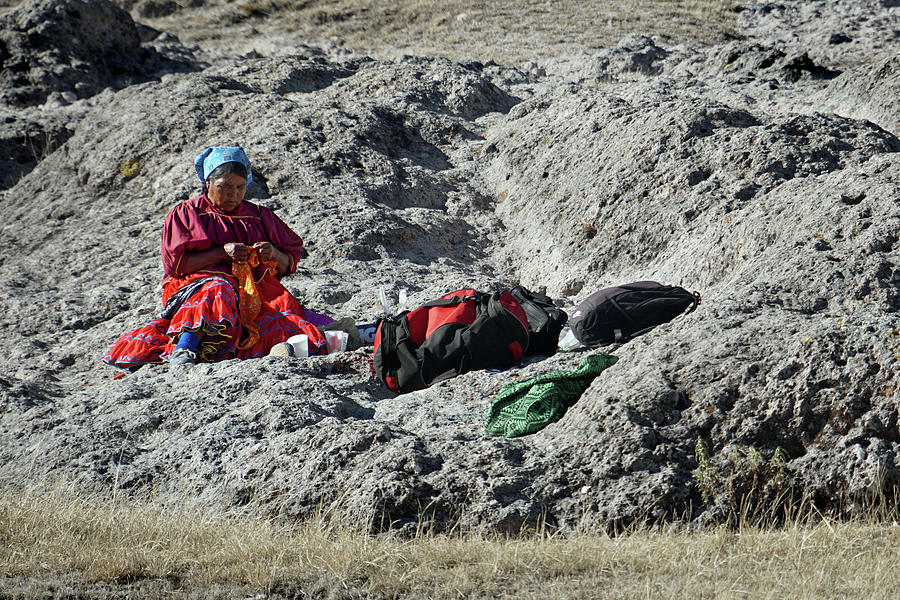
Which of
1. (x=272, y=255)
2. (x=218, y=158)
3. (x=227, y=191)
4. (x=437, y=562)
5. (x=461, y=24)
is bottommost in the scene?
Answer: (x=437, y=562)

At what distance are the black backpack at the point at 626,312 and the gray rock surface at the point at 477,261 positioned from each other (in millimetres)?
240

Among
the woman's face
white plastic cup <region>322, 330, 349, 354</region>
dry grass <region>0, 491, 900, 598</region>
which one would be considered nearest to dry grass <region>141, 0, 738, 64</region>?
the woman's face

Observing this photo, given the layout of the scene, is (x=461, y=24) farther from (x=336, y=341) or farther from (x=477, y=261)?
(x=336, y=341)

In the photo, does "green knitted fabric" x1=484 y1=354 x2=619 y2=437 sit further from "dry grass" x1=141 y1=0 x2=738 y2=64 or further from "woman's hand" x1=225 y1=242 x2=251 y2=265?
"dry grass" x1=141 y1=0 x2=738 y2=64

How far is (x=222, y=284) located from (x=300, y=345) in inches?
24.7

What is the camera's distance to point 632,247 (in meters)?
5.73

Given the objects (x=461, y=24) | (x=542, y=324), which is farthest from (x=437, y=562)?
(x=461, y=24)

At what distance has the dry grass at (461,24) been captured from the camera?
14.0 m

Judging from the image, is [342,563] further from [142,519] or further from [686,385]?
[686,385]

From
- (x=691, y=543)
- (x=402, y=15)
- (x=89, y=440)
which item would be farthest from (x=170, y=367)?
(x=402, y=15)

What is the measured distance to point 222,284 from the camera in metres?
4.95

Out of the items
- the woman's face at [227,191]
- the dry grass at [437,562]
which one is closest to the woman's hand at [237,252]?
the woman's face at [227,191]

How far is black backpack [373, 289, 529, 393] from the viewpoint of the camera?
13.9 feet

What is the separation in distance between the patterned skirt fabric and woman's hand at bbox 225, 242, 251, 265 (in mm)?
139
